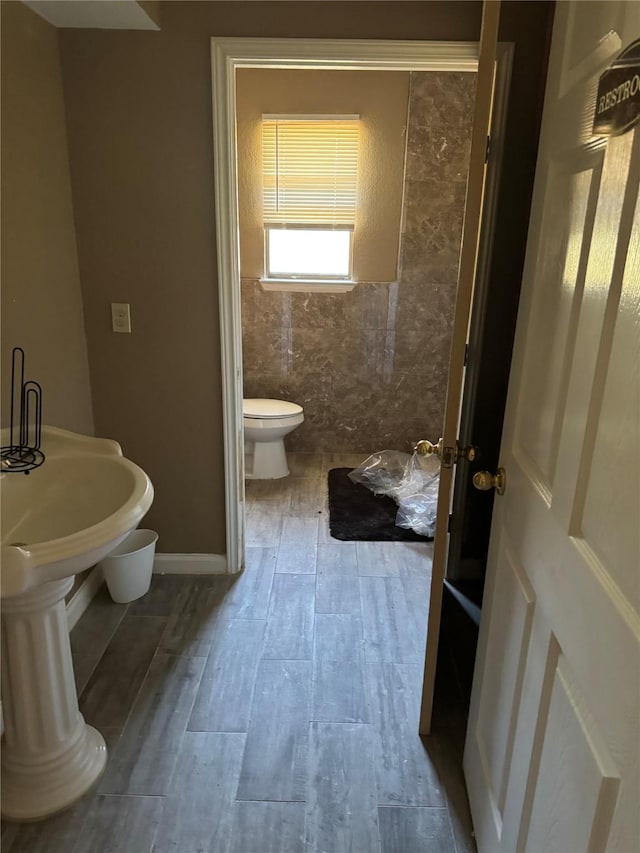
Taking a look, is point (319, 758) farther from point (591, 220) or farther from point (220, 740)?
point (591, 220)

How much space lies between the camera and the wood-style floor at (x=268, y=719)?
162 cm

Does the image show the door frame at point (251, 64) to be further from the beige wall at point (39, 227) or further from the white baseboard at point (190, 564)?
the white baseboard at point (190, 564)

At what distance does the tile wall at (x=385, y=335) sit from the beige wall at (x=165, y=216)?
5.42 feet

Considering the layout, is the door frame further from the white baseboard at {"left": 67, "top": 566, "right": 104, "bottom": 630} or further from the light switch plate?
the white baseboard at {"left": 67, "top": 566, "right": 104, "bottom": 630}

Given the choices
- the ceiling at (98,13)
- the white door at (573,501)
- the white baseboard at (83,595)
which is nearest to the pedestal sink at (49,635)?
the white baseboard at (83,595)

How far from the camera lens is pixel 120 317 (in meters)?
2.46

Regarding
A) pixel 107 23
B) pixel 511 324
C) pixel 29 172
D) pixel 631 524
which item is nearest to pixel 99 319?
pixel 29 172

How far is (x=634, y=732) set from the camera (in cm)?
76

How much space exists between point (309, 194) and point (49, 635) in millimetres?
3120

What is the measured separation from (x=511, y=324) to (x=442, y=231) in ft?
6.93

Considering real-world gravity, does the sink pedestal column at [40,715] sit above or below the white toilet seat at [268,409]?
below

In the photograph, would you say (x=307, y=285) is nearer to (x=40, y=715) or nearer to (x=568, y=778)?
(x=40, y=715)

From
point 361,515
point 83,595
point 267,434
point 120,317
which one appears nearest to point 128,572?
point 83,595

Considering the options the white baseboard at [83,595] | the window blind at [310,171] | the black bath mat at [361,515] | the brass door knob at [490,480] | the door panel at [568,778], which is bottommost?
the black bath mat at [361,515]
